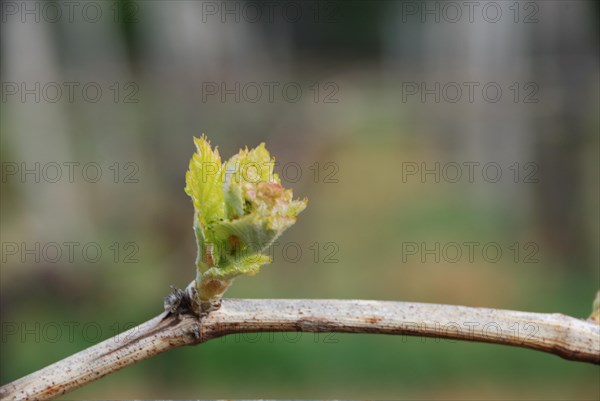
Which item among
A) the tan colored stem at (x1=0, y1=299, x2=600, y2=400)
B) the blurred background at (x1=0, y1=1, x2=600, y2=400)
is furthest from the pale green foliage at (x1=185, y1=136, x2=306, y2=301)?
the blurred background at (x1=0, y1=1, x2=600, y2=400)

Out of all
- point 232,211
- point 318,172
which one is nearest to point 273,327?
point 232,211

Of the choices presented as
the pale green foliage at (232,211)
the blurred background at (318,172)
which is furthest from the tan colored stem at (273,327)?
the blurred background at (318,172)

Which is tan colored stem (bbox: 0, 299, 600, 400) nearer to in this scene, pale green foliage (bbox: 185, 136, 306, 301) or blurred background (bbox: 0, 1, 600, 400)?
pale green foliage (bbox: 185, 136, 306, 301)

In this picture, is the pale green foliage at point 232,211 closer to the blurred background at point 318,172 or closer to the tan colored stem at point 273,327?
the tan colored stem at point 273,327

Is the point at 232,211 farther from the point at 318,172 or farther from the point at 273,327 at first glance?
the point at 318,172

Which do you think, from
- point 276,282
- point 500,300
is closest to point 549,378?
point 500,300

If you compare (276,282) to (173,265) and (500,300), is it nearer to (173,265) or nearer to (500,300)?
(173,265)
